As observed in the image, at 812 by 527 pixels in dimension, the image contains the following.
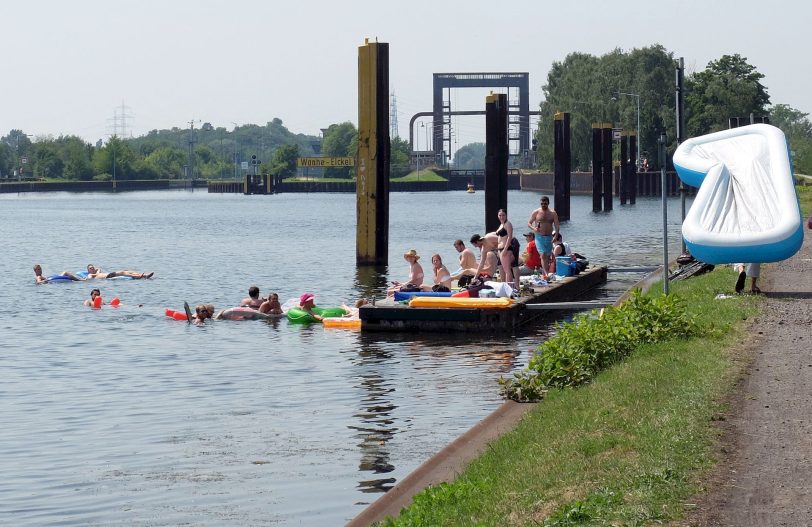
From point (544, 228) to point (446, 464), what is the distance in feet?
51.6

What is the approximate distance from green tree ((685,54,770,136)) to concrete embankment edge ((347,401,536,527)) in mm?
110142

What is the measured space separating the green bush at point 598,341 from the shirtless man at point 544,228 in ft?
33.3

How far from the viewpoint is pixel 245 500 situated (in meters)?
10.7

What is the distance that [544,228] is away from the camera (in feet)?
85.1

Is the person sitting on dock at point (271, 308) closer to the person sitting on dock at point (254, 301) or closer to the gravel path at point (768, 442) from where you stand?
the person sitting on dock at point (254, 301)

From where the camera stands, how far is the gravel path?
7716mm

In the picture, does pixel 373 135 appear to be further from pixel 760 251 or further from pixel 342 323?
pixel 760 251

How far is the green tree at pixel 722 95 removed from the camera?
121000 mm

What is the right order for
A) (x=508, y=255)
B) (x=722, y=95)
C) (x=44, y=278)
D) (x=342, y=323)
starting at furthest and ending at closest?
(x=722, y=95), (x=44, y=278), (x=342, y=323), (x=508, y=255)

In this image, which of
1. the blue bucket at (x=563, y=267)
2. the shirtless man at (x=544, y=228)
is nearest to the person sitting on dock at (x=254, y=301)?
the shirtless man at (x=544, y=228)

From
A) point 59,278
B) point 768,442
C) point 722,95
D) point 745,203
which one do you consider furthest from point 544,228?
point 722,95

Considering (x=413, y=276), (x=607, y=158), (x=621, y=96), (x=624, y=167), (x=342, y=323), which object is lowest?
(x=342, y=323)

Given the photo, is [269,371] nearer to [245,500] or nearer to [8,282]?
[245,500]

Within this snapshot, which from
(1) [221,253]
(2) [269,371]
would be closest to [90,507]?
(2) [269,371]
